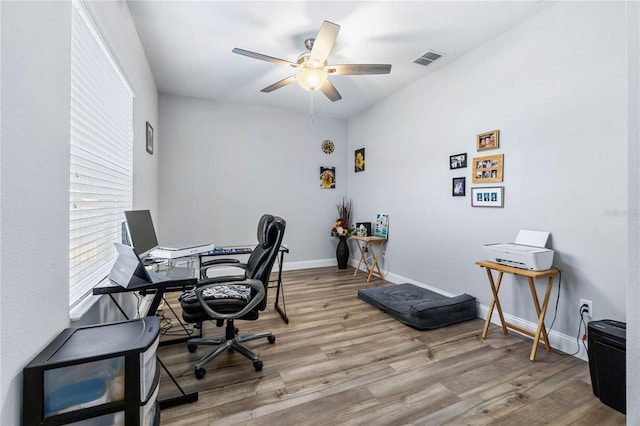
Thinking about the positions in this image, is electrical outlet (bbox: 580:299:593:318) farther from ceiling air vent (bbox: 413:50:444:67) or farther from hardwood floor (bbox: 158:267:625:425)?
ceiling air vent (bbox: 413:50:444:67)

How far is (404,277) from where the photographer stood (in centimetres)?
396

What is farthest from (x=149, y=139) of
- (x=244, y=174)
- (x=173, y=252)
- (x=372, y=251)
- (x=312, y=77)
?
(x=372, y=251)

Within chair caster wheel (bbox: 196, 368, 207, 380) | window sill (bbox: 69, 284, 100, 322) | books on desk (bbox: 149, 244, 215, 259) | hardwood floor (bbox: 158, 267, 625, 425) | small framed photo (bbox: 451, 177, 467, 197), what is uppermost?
small framed photo (bbox: 451, 177, 467, 197)

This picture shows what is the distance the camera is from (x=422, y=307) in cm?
266

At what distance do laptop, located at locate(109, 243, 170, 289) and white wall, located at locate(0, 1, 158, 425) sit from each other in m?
0.25

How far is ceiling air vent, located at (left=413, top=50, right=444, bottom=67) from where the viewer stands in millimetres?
3009

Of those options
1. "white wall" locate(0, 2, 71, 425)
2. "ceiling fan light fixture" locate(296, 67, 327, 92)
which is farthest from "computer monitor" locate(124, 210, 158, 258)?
"ceiling fan light fixture" locate(296, 67, 327, 92)

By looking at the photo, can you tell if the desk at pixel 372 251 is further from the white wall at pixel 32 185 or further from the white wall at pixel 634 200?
the white wall at pixel 32 185

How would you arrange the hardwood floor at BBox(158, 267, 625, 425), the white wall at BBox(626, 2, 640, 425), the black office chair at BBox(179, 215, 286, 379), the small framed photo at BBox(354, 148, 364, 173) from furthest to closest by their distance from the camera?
the small framed photo at BBox(354, 148, 364, 173), the black office chair at BBox(179, 215, 286, 379), the hardwood floor at BBox(158, 267, 625, 425), the white wall at BBox(626, 2, 640, 425)

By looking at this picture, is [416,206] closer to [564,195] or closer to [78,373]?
[564,195]

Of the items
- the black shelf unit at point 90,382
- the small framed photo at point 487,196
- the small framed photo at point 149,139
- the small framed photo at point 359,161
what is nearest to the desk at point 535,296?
the small framed photo at point 487,196

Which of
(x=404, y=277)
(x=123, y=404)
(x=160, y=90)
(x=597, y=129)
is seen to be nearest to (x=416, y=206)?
(x=404, y=277)

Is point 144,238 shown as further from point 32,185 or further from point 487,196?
point 487,196

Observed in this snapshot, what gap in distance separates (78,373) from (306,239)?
411 cm
